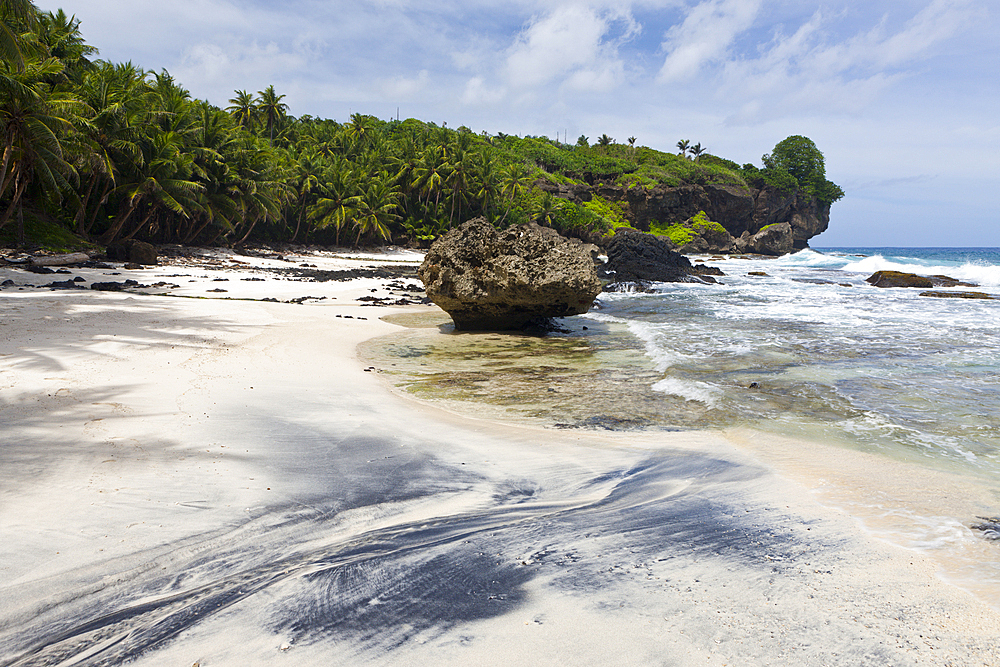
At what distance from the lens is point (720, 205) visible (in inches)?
3322

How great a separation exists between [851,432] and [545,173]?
76.3 metres

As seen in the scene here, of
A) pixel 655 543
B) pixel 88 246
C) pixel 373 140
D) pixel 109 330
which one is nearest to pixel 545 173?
pixel 373 140

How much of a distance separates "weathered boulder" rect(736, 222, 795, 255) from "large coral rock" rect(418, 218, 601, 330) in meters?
76.1

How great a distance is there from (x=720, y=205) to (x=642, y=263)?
57.9m

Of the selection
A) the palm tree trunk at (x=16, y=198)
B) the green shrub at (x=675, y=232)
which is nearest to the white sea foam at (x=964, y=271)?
the green shrub at (x=675, y=232)

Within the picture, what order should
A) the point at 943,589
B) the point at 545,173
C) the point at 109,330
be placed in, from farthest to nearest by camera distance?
1. the point at 545,173
2. the point at 109,330
3. the point at 943,589

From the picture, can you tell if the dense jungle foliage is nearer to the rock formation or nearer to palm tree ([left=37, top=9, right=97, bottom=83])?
palm tree ([left=37, top=9, right=97, bottom=83])

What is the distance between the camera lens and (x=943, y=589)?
2.94 metres

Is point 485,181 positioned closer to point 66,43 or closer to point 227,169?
point 227,169

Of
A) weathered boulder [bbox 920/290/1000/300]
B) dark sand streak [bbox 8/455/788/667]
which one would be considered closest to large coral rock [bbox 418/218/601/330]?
dark sand streak [bbox 8/455/788/667]

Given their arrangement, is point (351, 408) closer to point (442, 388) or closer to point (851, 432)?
point (442, 388)

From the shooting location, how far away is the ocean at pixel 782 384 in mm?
4852

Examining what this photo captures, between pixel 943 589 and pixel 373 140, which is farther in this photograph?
pixel 373 140

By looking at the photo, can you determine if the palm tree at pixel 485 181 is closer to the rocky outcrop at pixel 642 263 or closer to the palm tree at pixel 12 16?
the rocky outcrop at pixel 642 263
